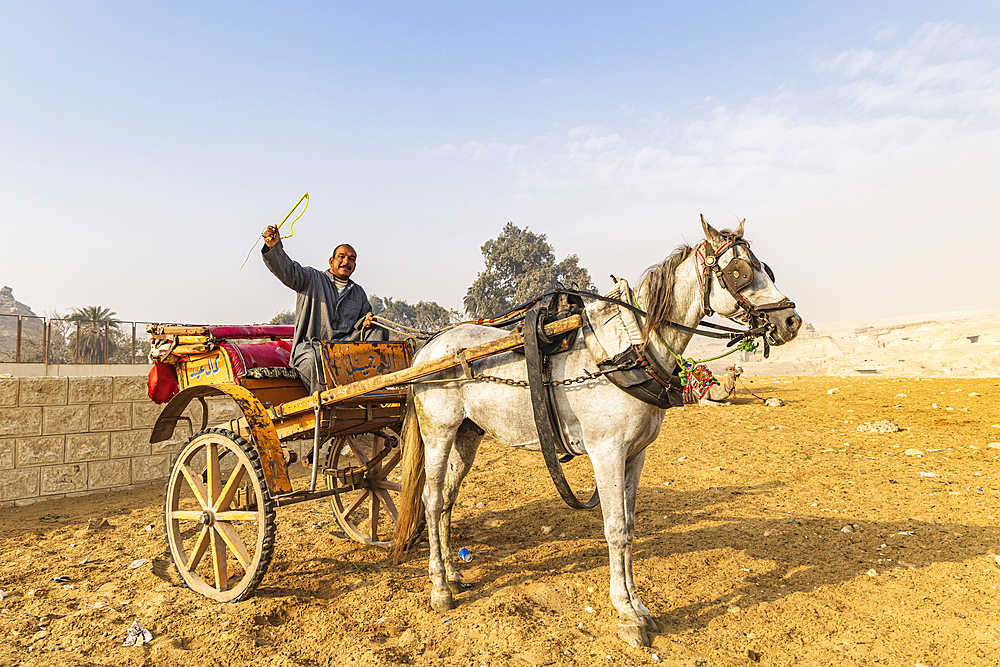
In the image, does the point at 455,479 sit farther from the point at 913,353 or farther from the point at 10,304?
the point at 10,304

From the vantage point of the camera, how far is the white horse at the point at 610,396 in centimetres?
305

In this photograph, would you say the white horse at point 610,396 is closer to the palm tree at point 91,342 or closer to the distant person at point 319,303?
the distant person at point 319,303

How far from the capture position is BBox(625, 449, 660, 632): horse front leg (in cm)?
320

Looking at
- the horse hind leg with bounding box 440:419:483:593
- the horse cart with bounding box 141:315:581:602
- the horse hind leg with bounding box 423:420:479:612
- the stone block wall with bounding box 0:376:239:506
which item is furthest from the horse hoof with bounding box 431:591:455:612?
the stone block wall with bounding box 0:376:239:506

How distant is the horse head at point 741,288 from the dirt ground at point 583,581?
1900 millimetres

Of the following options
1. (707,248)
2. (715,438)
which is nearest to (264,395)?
(707,248)

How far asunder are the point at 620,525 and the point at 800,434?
24.2ft

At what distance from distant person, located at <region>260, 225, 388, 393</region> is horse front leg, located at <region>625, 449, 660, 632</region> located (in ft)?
7.78

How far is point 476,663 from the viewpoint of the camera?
2.95m

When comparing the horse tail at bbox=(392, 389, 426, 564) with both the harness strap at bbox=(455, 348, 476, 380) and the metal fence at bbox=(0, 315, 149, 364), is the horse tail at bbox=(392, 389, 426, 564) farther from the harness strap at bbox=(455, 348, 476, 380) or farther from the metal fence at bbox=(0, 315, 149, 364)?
the metal fence at bbox=(0, 315, 149, 364)

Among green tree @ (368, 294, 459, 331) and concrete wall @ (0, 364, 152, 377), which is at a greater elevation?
green tree @ (368, 294, 459, 331)

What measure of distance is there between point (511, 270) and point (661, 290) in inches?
1548

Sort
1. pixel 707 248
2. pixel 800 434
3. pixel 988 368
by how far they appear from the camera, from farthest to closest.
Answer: pixel 988 368
pixel 800 434
pixel 707 248

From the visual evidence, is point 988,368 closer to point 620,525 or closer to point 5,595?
point 620,525
